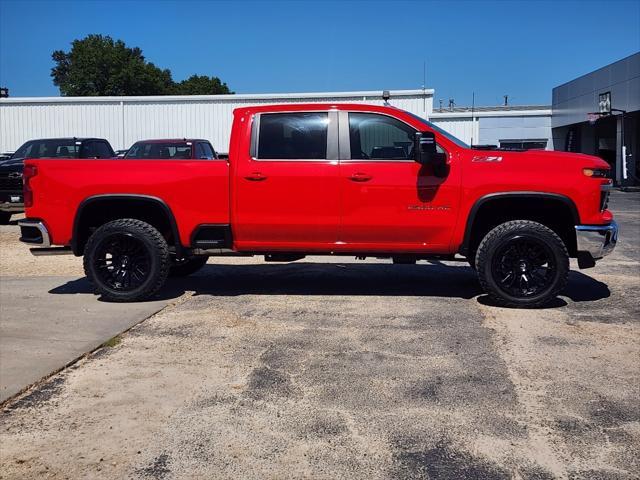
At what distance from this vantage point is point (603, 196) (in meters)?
6.51

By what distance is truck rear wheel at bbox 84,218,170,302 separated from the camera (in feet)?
22.4

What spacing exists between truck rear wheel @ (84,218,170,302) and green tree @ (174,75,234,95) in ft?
234

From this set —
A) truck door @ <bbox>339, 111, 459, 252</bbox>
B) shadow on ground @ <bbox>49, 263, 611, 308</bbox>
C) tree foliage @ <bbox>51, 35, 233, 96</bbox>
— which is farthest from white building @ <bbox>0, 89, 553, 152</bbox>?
tree foliage @ <bbox>51, 35, 233, 96</bbox>

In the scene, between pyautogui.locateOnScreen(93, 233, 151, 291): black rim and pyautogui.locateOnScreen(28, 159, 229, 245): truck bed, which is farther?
pyautogui.locateOnScreen(93, 233, 151, 291): black rim

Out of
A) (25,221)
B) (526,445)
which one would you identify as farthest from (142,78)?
(526,445)

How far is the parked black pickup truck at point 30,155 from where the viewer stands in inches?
553

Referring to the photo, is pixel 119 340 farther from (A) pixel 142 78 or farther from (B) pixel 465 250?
(A) pixel 142 78

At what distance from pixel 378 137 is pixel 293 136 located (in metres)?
0.92

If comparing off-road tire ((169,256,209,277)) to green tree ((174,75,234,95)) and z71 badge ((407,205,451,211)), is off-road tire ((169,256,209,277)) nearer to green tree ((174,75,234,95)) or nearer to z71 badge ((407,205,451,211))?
z71 badge ((407,205,451,211))

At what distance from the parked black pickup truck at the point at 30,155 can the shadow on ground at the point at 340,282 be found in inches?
276

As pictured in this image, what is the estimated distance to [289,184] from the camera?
663 cm

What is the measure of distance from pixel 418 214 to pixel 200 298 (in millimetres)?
2679

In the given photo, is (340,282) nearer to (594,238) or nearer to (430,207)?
(430,207)

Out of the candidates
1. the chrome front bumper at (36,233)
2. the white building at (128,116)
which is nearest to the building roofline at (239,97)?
the white building at (128,116)
